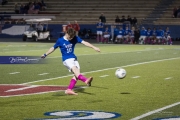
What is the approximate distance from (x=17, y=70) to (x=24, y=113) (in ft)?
29.3

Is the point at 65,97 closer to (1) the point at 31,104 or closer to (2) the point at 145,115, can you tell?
(1) the point at 31,104

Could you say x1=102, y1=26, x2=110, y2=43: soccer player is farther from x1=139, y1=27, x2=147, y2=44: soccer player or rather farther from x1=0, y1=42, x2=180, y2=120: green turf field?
x1=0, y1=42, x2=180, y2=120: green turf field

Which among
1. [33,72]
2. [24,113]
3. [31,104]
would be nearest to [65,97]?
[31,104]

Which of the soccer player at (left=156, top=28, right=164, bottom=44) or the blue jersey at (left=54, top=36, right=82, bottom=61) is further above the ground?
the blue jersey at (left=54, top=36, right=82, bottom=61)

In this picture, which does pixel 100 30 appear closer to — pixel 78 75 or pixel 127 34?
pixel 127 34

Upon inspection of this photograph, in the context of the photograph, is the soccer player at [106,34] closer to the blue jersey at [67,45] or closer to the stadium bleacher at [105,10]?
the stadium bleacher at [105,10]

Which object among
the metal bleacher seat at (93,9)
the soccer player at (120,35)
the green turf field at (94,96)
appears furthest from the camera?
the metal bleacher seat at (93,9)

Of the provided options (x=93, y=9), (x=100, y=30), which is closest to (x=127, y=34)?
(x=100, y=30)

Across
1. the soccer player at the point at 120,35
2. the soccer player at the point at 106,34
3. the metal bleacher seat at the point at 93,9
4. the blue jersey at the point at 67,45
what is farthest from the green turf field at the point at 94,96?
the metal bleacher seat at the point at 93,9

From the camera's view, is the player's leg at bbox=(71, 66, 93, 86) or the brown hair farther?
the brown hair

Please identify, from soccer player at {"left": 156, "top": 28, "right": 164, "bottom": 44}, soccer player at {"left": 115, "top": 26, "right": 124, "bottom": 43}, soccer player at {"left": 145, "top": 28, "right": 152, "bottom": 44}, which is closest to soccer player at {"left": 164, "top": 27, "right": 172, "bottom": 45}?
soccer player at {"left": 156, "top": 28, "right": 164, "bottom": 44}

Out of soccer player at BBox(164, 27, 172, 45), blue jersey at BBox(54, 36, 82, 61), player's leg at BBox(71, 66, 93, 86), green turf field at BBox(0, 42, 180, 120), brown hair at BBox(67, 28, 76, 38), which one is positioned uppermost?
brown hair at BBox(67, 28, 76, 38)

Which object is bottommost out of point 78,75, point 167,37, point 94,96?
point 167,37

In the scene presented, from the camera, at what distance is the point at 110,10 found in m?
53.8
